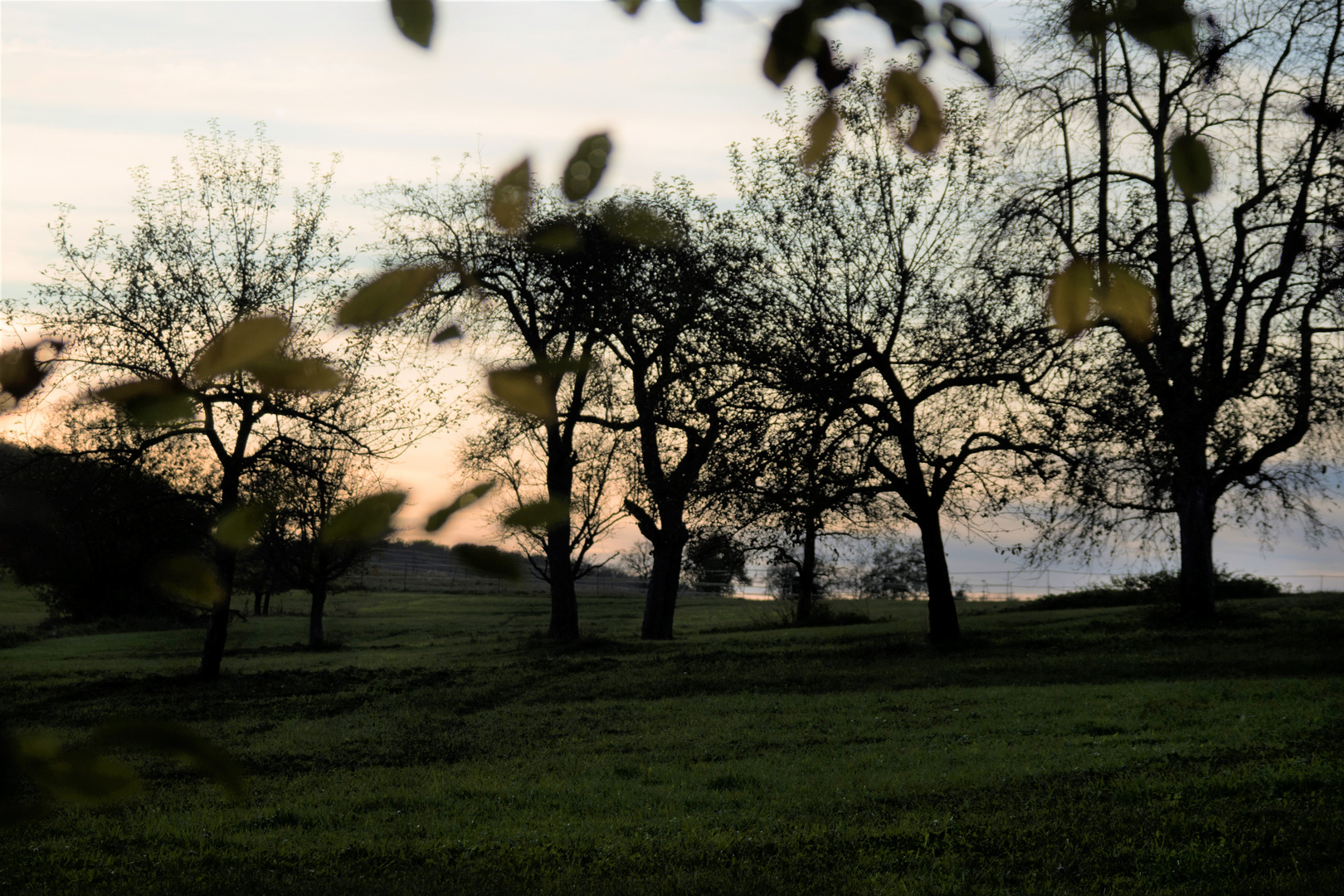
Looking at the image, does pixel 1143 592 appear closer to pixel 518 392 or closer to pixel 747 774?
pixel 747 774

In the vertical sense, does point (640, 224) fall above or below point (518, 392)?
above

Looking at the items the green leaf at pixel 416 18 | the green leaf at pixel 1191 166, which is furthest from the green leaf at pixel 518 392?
the green leaf at pixel 1191 166

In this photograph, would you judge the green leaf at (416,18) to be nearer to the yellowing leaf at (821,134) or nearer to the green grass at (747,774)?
the yellowing leaf at (821,134)

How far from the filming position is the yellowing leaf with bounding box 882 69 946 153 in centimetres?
125

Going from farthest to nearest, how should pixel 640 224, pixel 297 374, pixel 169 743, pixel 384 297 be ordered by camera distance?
pixel 640 224, pixel 297 374, pixel 384 297, pixel 169 743

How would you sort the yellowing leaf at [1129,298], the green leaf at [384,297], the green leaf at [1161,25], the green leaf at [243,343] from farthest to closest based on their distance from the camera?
1. the yellowing leaf at [1129,298]
2. the green leaf at [1161,25]
3. the green leaf at [384,297]
4. the green leaf at [243,343]

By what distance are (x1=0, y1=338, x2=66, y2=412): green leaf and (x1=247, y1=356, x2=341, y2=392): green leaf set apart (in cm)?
34

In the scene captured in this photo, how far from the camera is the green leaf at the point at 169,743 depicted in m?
0.69

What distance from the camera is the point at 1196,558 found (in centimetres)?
2108

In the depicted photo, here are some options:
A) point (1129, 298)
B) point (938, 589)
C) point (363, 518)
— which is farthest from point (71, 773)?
point (938, 589)

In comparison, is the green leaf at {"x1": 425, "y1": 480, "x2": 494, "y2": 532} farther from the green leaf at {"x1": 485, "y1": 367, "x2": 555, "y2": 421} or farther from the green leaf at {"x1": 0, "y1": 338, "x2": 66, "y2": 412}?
the green leaf at {"x1": 0, "y1": 338, "x2": 66, "y2": 412}

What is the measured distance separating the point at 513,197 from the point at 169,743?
0.72 metres

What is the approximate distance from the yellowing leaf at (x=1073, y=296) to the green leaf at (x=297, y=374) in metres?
0.82

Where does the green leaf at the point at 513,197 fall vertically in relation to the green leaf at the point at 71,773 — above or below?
above
